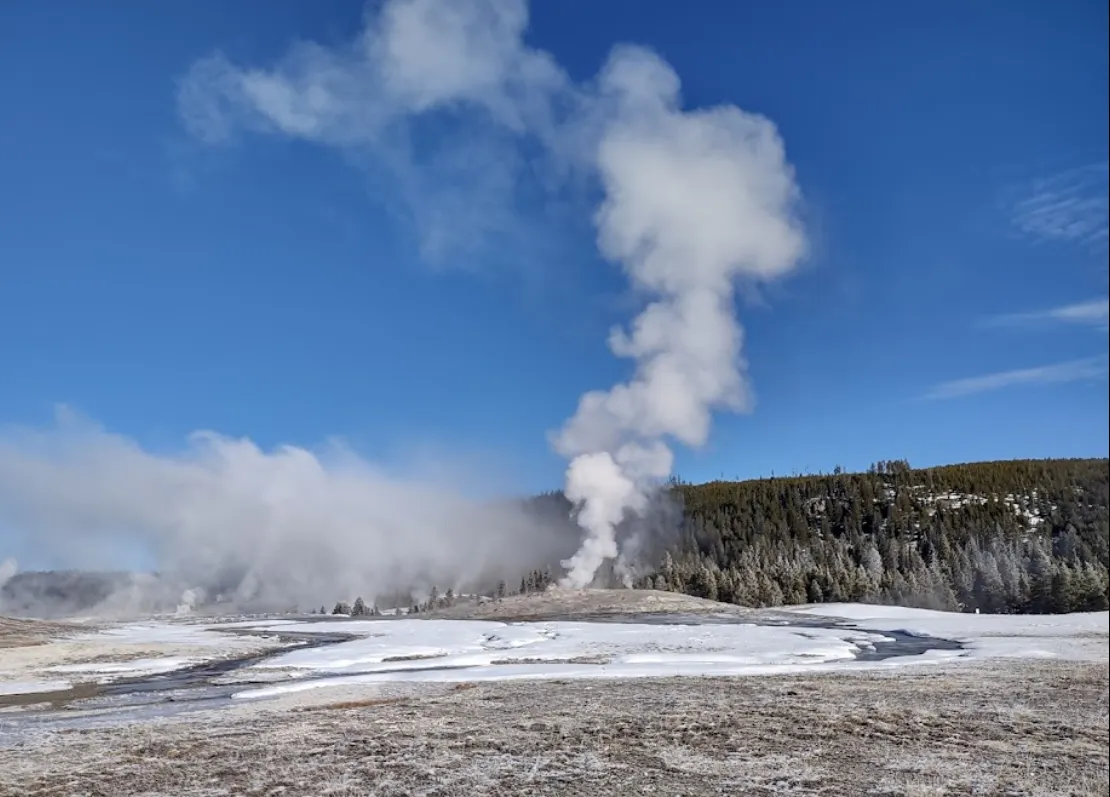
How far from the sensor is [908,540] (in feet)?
456

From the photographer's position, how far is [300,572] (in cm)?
17788

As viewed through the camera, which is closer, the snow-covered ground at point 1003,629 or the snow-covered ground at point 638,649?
the snow-covered ground at point 638,649

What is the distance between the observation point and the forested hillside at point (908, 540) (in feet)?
259

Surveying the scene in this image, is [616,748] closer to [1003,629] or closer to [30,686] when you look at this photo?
[30,686]

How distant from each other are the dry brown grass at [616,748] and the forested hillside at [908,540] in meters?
7.80

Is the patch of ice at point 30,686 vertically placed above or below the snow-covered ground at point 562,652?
below

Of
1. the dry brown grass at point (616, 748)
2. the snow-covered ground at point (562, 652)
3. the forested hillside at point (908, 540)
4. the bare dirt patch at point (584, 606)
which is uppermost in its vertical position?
the forested hillside at point (908, 540)

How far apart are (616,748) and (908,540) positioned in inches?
5465

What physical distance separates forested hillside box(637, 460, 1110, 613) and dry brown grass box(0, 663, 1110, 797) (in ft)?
25.6

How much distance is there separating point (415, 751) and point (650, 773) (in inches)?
211

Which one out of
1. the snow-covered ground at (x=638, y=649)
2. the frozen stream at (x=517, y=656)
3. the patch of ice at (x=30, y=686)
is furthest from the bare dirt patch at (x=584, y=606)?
the patch of ice at (x=30, y=686)

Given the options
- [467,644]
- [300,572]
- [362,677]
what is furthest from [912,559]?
[300,572]

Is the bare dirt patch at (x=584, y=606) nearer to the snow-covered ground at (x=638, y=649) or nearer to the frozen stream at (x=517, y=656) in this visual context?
the frozen stream at (x=517, y=656)

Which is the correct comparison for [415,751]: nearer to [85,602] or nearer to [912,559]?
[912,559]
